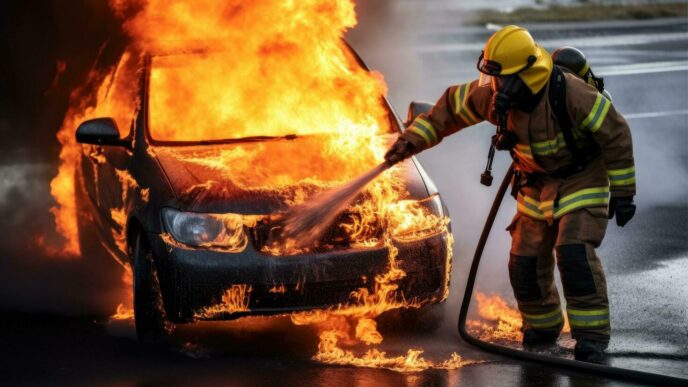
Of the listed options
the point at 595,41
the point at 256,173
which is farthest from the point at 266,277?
the point at 595,41

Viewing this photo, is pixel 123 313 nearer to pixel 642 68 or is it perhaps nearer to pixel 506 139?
pixel 506 139

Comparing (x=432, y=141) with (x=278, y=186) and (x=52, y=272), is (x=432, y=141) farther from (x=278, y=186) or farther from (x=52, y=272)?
(x=52, y=272)

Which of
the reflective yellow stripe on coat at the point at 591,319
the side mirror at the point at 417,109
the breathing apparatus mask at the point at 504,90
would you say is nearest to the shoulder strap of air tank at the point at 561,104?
the breathing apparatus mask at the point at 504,90

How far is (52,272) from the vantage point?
9.00 meters

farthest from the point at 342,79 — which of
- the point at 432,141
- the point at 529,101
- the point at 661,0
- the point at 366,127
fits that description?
the point at 661,0

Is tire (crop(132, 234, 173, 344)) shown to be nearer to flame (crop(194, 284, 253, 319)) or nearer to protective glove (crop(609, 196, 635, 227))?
flame (crop(194, 284, 253, 319))

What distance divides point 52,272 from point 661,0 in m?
18.5

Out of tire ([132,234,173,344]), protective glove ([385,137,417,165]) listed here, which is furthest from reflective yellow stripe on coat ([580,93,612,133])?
tire ([132,234,173,344])

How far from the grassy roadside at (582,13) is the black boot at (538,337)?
15557 mm

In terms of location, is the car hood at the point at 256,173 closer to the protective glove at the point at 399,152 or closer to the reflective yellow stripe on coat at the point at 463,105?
the protective glove at the point at 399,152

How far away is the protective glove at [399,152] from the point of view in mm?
7109

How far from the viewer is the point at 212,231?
6824 mm

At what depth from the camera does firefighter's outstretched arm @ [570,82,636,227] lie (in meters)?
6.62

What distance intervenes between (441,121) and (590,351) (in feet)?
4.70
